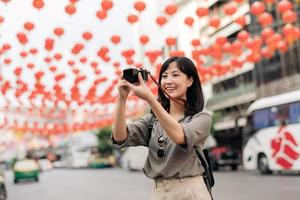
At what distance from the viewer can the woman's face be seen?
2.98 metres

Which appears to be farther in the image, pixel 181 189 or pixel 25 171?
pixel 25 171

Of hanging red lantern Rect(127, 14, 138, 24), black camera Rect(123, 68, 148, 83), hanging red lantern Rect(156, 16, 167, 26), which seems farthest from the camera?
hanging red lantern Rect(156, 16, 167, 26)

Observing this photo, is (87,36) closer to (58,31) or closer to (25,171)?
(58,31)

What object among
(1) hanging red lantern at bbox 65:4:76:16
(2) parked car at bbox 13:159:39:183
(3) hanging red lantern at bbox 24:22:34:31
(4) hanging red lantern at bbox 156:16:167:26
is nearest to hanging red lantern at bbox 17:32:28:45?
(3) hanging red lantern at bbox 24:22:34:31

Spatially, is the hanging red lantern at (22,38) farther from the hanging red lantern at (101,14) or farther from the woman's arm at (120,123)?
the woman's arm at (120,123)

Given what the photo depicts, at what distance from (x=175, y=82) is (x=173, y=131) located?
0.38 meters

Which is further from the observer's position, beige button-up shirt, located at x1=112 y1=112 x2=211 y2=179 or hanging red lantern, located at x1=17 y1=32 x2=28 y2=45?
hanging red lantern, located at x1=17 y1=32 x2=28 y2=45

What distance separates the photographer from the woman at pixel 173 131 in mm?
2686

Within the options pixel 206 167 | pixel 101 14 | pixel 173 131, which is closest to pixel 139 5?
pixel 101 14

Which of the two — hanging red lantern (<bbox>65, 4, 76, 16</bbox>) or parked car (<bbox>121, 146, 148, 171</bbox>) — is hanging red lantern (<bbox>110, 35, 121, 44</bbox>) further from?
parked car (<bbox>121, 146, 148, 171</bbox>)

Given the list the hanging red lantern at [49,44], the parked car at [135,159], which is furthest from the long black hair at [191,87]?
the parked car at [135,159]

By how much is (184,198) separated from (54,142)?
349 feet

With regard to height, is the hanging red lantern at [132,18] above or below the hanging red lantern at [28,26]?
above

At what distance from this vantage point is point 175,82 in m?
2.98
